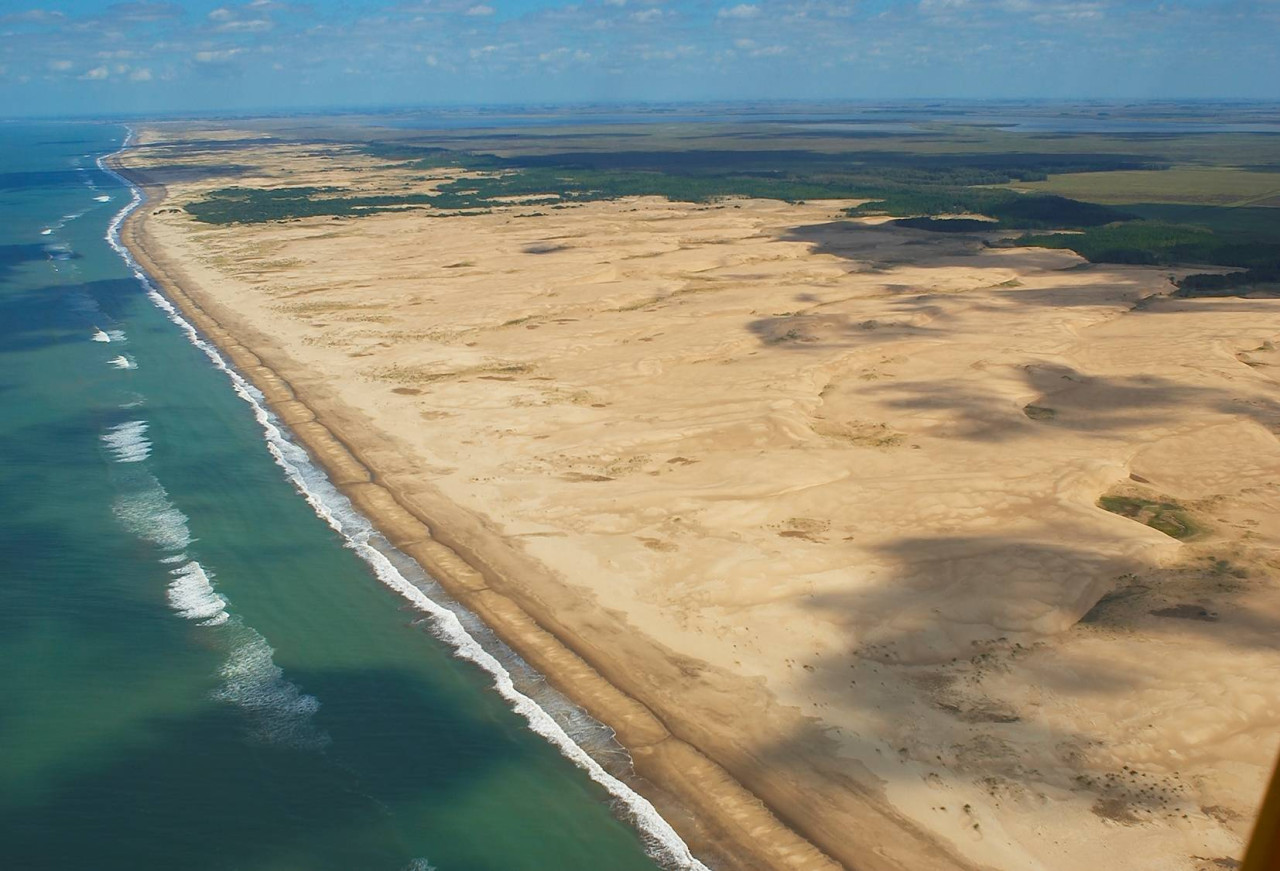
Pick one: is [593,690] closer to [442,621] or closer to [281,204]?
[442,621]

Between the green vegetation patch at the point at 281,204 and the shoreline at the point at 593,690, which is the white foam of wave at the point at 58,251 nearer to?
the green vegetation patch at the point at 281,204

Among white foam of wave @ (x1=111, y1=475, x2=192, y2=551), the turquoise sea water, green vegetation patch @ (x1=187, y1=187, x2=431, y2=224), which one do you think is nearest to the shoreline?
the turquoise sea water

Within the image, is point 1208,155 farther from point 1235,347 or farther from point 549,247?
point 1235,347

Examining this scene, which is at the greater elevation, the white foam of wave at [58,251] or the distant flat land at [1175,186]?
the distant flat land at [1175,186]

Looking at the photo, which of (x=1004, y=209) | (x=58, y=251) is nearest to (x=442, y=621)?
(x=58, y=251)

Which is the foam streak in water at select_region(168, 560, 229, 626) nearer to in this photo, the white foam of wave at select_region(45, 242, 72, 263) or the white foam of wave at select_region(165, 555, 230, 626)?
the white foam of wave at select_region(165, 555, 230, 626)

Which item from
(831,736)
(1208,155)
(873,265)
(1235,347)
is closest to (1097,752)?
(831,736)

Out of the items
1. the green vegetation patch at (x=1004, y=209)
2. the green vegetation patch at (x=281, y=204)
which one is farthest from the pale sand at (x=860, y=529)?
the green vegetation patch at (x=281, y=204)
